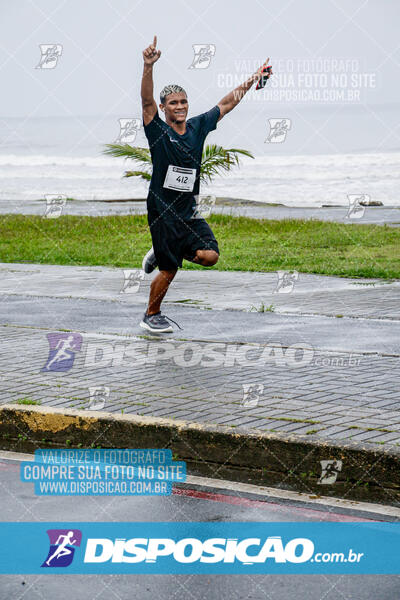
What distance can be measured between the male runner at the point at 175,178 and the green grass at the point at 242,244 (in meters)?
5.18

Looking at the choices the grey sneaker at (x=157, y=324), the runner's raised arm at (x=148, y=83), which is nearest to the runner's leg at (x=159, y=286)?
the grey sneaker at (x=157, y=324)

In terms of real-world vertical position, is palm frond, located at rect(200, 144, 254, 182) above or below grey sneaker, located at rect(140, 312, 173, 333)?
above

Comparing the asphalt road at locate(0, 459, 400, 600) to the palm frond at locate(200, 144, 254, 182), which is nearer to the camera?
the asphalt road at locate(0, 459, 400, 600)

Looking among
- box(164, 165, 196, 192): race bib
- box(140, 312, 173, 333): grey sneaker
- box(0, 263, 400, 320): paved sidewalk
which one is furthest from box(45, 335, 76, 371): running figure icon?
box(0, 263, 400, 320): paved sidewalk

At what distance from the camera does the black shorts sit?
335 inches

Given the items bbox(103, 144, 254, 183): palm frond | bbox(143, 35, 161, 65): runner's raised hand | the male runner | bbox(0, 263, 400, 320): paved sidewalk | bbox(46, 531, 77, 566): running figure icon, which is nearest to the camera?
bbox(46, 531, 77, 566): running figure icon

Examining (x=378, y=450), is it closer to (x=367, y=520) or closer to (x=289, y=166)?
(x=367, y=520)

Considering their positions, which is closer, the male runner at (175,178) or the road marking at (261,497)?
the road marking at (261,497)

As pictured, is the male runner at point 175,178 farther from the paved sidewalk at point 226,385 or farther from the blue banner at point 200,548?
the blue banner at point 200,548

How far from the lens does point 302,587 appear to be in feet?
12.2

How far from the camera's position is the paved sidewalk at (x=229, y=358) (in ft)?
18.7

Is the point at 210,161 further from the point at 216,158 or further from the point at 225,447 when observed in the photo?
the point at 225,447

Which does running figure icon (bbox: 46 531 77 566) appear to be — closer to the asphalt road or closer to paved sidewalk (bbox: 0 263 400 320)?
the asphalt road

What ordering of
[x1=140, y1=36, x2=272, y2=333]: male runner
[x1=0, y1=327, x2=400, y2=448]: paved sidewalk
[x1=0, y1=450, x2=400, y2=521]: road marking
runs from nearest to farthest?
[x1=0, y1=450, x2=400, y2=521]: road marking
[x1=0, y1=327, x2=400, y2=448]: paved sidewalk
[x1=140, y1=36, x2=272, y2=333]: male runner
